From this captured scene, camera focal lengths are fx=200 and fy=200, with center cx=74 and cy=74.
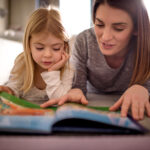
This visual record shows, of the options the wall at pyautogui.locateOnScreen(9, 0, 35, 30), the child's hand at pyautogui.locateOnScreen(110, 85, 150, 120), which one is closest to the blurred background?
the wall at pyautogui.locateOnScreen(9, 0, 35, 30)

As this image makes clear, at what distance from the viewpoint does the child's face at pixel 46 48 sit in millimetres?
839

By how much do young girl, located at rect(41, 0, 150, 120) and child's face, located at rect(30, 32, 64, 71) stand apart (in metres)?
0.12

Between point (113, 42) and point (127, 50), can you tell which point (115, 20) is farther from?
point (127, 50)

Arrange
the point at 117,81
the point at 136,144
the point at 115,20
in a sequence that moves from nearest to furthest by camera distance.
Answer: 1. the point at 136,144
2. the point at 115,20
3. the point at 117,81

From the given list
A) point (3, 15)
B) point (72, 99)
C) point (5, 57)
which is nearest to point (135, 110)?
point (72, 99)

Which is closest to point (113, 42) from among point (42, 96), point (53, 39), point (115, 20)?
point (115, 20)

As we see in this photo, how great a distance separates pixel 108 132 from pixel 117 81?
61cm

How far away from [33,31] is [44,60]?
0.14 m

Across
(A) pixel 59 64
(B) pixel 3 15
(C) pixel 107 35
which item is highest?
(B) pixel 3 15

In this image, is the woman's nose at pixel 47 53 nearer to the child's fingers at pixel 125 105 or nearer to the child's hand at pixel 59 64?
the child's hand at pixel 59 64

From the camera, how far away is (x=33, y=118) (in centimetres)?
44

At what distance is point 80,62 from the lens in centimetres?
95

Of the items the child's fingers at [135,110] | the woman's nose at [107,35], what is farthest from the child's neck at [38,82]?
the child's fingers at [135,110]

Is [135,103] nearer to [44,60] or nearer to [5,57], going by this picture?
[44,60]
